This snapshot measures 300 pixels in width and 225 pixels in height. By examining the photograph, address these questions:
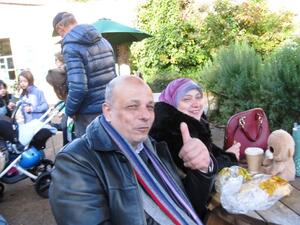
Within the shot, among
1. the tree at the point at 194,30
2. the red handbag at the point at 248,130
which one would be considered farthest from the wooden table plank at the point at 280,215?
the tree at the point at 194,30

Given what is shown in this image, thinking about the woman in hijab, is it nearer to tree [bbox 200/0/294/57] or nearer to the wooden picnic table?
the wooden picnic table

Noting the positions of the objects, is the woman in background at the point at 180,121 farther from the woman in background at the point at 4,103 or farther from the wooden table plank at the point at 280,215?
the woman in background at the point at 4,103

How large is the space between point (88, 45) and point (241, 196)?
1.92 m

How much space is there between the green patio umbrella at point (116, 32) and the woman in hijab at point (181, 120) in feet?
16.6

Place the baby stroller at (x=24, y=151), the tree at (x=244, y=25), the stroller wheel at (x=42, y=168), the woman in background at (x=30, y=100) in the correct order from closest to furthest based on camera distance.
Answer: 1. the baby stroller at (x=24, y=151)
2. the stroller wheel at (x=42, y=168)
3. the woman in background at (x=30, y=100)
4. the tree at (x=244, y=25)

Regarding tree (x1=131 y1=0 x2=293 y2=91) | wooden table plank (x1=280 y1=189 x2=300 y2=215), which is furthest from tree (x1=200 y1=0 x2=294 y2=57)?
wooden table plank (x1=280 y1=189 x2=300 y2=215)

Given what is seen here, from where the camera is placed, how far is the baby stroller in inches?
Answer: 166

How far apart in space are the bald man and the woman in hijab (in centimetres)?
29

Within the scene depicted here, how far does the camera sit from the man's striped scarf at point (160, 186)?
1.69 m

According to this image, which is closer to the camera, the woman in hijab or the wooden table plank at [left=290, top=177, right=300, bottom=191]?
the wooden table plank at [left=290, top=177, right=300, bottom=191]

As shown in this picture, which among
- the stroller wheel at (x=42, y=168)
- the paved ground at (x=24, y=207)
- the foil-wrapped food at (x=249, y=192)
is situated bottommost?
the paved ground at (x=24, y=207)

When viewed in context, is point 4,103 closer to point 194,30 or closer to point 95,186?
point 95,186

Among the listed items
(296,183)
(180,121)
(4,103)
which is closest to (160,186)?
(180,121)

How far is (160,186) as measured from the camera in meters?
1.80
